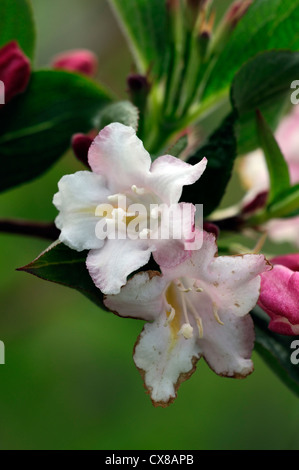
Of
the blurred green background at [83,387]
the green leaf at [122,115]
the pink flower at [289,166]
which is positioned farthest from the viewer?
the blurred green background at [83,387]

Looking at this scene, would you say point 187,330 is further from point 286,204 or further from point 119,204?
point 286,204

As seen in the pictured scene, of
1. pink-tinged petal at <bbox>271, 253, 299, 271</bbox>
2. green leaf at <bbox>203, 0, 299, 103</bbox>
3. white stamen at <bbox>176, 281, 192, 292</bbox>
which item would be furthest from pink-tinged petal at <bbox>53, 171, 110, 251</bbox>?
green leaf at <bbox>203, 0, 299, 103</bbox>

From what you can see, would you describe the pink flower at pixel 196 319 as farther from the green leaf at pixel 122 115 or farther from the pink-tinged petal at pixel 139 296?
the green leaf at pixel 122 115

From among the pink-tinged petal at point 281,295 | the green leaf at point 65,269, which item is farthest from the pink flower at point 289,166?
the green leaf at point 65,269

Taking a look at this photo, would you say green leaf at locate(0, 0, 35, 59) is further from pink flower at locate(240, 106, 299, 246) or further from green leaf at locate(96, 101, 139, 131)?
pink flower at locate(240, 106, 299, 246)

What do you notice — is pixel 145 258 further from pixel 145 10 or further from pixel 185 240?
pixel 145 10

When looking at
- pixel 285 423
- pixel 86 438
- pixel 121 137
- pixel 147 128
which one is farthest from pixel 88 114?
pixel 285 423
